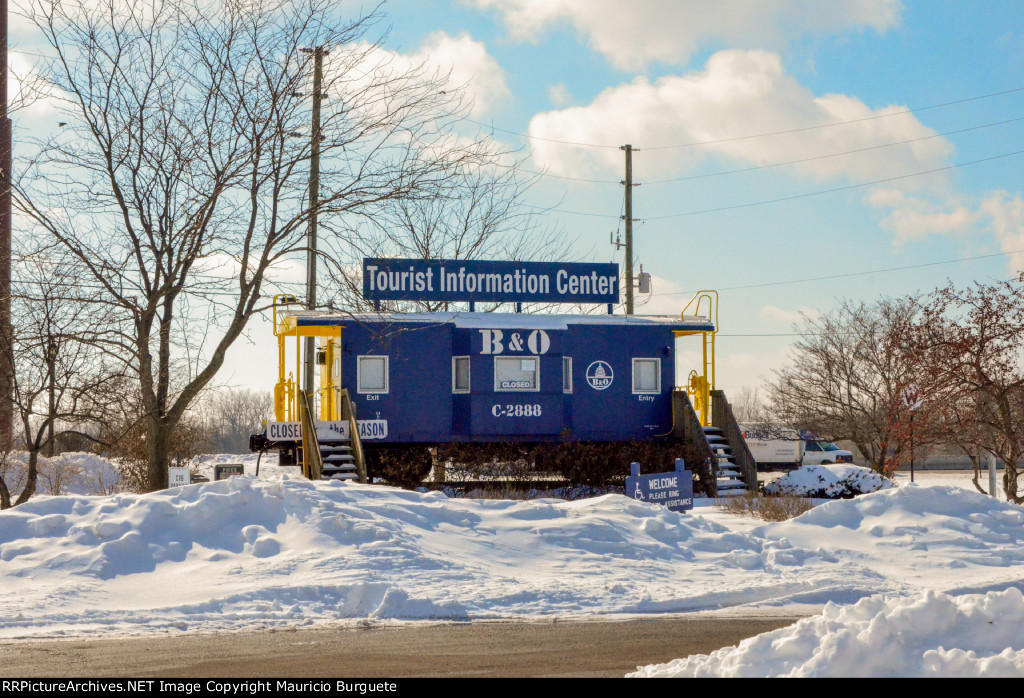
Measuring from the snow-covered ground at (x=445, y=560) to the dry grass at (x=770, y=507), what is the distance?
6.74 ft

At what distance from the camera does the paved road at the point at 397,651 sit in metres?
7.07

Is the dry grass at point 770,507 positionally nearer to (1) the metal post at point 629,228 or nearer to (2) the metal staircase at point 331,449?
(2) the metal staircase at point 331,449

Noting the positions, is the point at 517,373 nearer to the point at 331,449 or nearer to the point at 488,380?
the point at 488,380

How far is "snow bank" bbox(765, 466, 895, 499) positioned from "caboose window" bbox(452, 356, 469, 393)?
23.6ft

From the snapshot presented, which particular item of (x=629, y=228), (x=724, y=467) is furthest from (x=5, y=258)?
(x=629, y=228)

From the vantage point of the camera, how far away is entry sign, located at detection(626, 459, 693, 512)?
17.0 m

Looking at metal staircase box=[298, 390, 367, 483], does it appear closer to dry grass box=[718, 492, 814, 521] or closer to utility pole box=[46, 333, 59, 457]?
utility pole box=[46, 333, 59, 457]

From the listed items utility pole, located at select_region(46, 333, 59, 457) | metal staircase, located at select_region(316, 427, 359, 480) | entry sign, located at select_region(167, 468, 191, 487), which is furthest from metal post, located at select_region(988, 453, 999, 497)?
utility pole, located at select_region(46, 333, 59, 457)

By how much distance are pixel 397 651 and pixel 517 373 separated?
15.9m

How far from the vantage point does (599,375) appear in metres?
24.5

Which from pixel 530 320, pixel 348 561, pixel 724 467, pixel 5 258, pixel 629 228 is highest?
pixel 629 228

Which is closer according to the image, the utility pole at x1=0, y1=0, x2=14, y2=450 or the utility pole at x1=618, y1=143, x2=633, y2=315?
the utility pole at x1=0, y1=0, x2=14, y2=450

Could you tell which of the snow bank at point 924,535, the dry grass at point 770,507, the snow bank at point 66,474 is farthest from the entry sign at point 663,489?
the snow bank at point 66,474

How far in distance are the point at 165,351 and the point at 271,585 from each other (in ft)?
21.6
